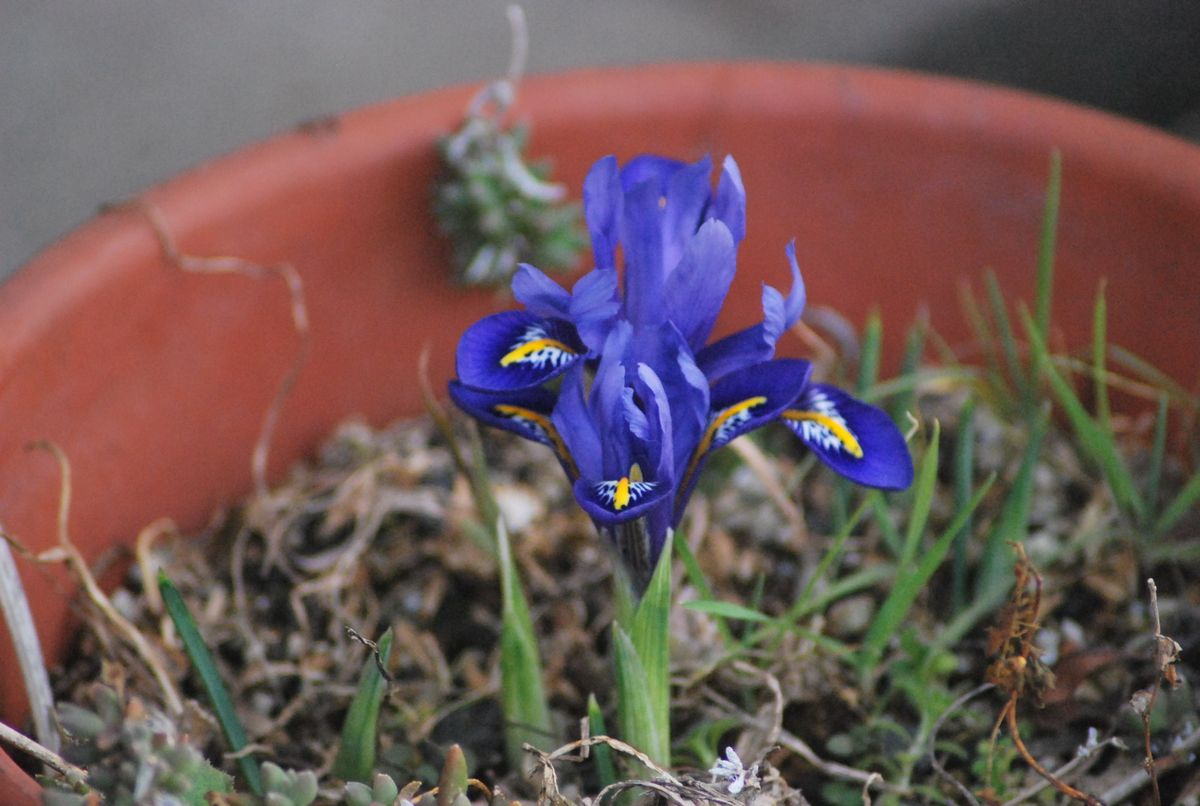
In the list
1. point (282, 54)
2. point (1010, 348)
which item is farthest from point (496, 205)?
point (282, 54)

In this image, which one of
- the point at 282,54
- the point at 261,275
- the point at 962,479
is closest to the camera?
the point at 962,479

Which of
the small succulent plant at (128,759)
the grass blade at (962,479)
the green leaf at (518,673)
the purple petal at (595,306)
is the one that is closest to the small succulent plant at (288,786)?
the small succulent plant at (128,759)

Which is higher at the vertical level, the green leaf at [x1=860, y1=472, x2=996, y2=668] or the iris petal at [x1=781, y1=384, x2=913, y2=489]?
the iris petal at [x1=781, y1=384, x2=913, y2=489]

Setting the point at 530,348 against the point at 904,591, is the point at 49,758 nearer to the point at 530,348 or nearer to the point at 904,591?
the point at 530,348

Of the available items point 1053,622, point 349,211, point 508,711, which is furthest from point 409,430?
point 1053,622

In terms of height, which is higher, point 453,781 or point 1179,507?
point 453,781

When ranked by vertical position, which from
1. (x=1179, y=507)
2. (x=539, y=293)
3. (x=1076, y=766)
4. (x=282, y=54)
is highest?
(x=282, y=54)

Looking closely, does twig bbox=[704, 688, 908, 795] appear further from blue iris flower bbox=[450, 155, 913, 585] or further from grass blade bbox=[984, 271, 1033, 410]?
grass blade bbox=[984, 271, 1033, 410]

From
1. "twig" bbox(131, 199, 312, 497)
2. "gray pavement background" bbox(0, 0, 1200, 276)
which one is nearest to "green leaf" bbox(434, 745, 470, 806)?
"twig" bbox(131, 199, 312, 497)
